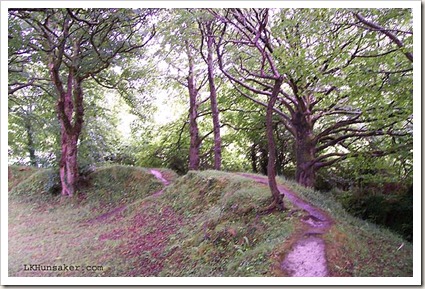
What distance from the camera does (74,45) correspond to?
7824 millimetres

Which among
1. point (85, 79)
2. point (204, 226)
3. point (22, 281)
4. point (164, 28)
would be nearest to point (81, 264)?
point (22, 281)

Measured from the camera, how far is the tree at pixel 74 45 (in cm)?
556

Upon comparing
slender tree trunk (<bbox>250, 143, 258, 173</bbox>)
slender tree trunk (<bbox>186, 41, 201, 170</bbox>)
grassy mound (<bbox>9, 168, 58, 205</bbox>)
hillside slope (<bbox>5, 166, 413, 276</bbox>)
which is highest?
slender tree trunk (<bbox>186, 41, 201, 170</bbox>)

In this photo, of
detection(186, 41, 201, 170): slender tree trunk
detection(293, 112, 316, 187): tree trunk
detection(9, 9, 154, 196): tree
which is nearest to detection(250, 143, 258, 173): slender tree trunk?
detection(186, 41, 201, 170): slender tree trunk

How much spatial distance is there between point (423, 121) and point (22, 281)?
5.24 meters

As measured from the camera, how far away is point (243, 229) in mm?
4910

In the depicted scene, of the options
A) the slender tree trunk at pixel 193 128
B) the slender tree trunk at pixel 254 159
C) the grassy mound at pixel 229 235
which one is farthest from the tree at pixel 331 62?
the slender tree trunk at pixel 193 128

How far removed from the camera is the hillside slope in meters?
4.09

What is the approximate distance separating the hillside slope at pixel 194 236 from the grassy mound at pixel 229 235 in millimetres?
14

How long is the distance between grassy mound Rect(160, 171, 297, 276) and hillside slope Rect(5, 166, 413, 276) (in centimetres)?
1

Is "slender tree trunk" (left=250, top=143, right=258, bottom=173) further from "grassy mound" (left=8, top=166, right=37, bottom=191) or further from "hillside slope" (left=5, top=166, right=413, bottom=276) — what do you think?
"grassy mound" (left=8, top=166, right=37, bottom=191)

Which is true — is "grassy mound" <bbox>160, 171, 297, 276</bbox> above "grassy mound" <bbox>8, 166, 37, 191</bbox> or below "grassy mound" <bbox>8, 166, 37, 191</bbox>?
below

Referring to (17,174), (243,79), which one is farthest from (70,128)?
(243,79)

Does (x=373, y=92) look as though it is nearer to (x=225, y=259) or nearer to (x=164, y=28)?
(x=225, y=259)
